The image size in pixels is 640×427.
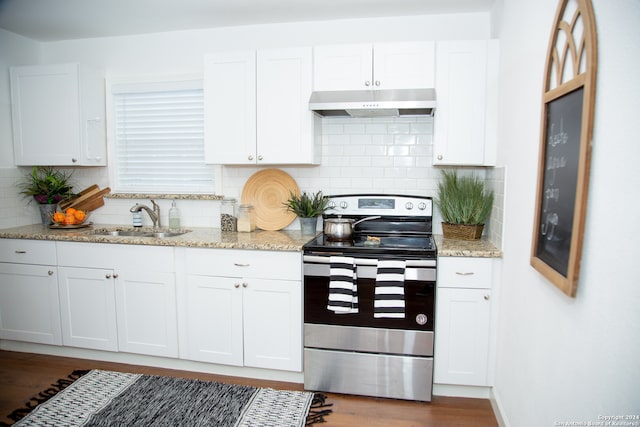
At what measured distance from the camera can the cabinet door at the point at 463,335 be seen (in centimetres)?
240

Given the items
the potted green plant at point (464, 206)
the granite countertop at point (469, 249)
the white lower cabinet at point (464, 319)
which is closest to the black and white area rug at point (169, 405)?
the white lower cabinet at point (464, 319)

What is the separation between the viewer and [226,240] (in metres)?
2.73

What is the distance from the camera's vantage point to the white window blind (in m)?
3.34

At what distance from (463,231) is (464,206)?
6.7 inches

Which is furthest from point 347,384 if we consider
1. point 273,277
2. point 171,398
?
point 171,398

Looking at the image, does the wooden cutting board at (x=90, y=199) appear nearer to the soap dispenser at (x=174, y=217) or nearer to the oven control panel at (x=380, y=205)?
the soap dispenser at (x=174, y=217)

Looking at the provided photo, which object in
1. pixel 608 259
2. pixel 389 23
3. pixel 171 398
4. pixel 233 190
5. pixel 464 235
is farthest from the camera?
pixel 233 190

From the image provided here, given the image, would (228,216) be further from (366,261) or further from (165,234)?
(366,261)

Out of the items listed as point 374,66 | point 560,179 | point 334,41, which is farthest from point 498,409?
point 334,41

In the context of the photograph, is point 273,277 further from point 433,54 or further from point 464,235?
point 433,54

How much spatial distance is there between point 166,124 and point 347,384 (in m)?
2.48

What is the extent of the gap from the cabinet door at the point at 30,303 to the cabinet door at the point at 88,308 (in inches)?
3.3

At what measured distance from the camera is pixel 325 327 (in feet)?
8.20

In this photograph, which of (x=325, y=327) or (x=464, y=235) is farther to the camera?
(x=464, y=235)
